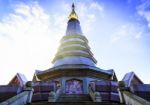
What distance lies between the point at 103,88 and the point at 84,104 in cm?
910

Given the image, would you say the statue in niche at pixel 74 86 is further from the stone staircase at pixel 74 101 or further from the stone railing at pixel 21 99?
the stone railing at pixel 21 99

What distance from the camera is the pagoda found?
50.7 ft

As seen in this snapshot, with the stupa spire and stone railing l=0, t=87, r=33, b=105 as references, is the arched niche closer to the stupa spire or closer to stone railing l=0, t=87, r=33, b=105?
the stupa spire

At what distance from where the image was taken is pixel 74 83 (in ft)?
77.4

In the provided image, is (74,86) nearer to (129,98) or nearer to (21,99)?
(21,99)

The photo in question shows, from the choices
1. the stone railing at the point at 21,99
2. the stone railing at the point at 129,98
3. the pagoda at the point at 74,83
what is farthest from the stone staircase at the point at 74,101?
the stone railing at the point at 129,98

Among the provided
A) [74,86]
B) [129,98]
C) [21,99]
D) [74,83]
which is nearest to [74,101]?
[21,99]

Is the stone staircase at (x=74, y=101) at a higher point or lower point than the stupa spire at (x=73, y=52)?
lower

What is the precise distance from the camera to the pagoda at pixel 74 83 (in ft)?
50.7

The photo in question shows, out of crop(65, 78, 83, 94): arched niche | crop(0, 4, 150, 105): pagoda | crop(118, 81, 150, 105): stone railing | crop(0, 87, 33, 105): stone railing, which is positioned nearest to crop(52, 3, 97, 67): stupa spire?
crop(0, 4, 150, 105): pagoda

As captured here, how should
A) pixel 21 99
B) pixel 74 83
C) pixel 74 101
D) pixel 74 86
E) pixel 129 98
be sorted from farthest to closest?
pixel 74 83 < pixel 74 86 < pixel 74 101 < pixel 21 99 < pixel 129 98

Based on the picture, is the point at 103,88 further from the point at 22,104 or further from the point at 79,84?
the point at 22,104

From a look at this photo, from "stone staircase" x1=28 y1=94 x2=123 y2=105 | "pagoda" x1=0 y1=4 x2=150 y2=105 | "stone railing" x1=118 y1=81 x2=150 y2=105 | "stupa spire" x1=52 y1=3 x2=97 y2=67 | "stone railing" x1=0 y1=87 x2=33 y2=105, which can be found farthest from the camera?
"stupa spire" x1=52 y1=3 x2=97 y2=67

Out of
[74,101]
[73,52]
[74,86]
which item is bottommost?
[74,101]
